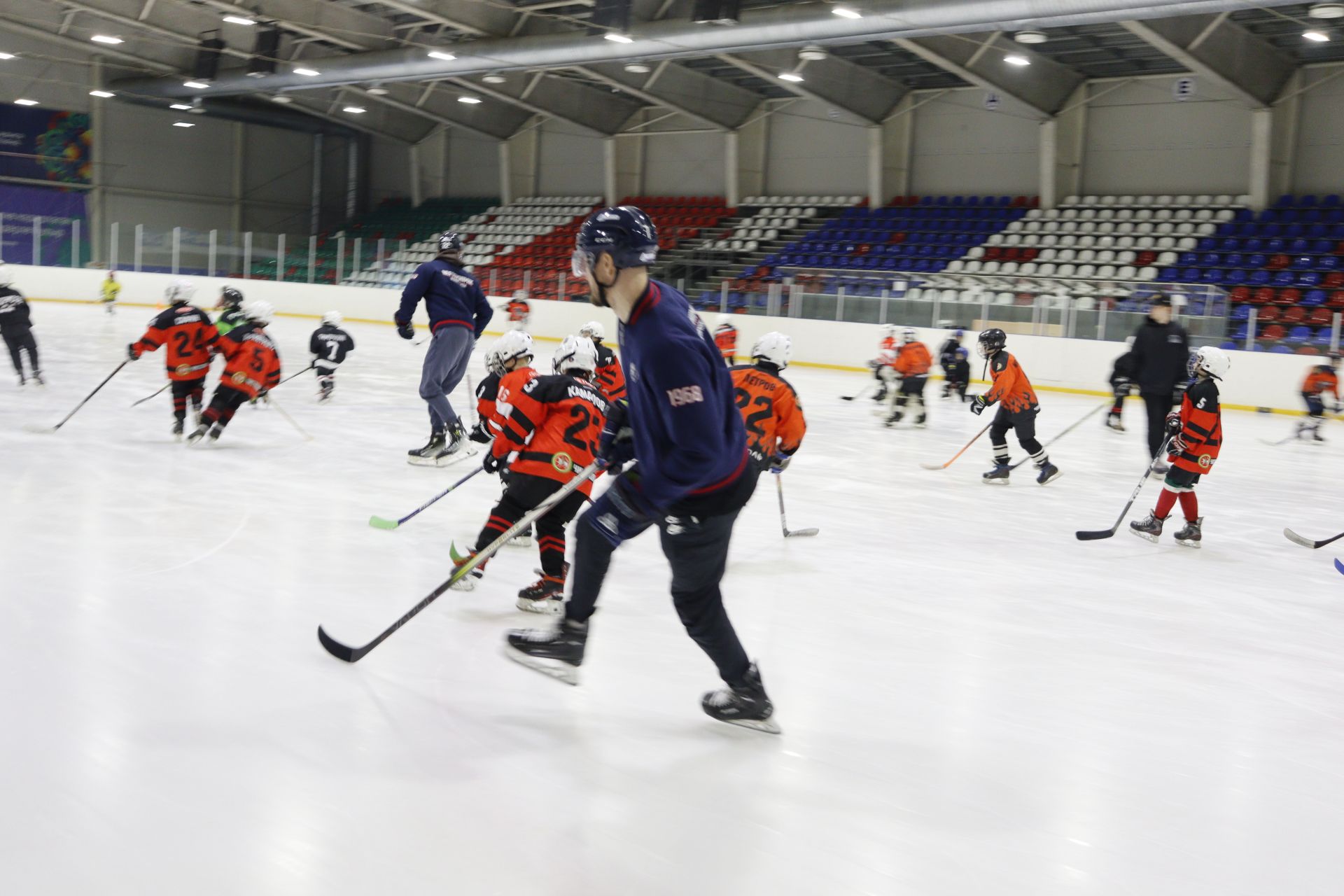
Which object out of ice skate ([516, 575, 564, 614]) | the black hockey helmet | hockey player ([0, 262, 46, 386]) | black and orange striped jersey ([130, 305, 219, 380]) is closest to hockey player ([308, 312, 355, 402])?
hockey player ([0, 262, 46, 386])

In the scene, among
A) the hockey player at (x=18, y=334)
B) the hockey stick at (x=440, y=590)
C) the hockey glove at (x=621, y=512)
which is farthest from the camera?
the hockey player at (x=18, y=334)

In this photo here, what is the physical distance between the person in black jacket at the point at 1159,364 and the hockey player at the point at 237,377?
5.63 m

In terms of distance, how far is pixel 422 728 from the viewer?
9.20ft

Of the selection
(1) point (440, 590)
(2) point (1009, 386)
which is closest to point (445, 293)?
(2) point (1009, 386)

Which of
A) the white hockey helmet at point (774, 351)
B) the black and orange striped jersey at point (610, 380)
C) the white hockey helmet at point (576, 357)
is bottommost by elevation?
the black and orange striped jersey at point (610, 380)

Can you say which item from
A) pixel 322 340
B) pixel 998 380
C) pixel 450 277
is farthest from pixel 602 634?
pixel 322 340

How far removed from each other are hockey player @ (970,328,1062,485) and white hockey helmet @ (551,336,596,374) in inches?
172

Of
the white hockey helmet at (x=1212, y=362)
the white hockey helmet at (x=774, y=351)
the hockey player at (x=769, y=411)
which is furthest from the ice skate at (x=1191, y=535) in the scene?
the white hockey helmet at (x=774, y=351)

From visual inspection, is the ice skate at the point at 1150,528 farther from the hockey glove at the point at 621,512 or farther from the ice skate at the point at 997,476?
the hockey glove at the point at 621,512

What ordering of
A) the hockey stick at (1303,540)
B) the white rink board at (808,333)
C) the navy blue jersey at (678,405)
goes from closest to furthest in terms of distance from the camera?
1. the navy blue jersey at (678,405)
2. the hockey stick at (1303,540)
3. the white rink board at (808,333)

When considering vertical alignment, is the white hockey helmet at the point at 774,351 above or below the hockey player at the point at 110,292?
below

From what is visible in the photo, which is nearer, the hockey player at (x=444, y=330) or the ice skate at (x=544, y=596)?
the ice skate at (x=544, y=596)

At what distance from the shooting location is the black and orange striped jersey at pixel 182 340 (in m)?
7.24

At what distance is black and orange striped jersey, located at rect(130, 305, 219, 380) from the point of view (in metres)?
7.24
